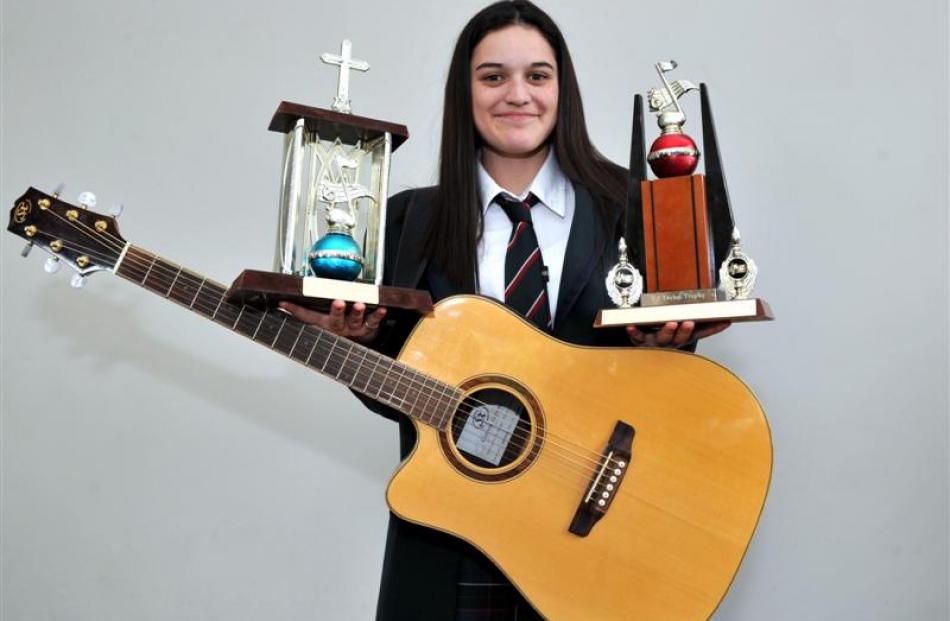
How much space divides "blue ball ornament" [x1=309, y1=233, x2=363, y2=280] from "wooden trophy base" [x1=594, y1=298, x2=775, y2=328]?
0.44 meters

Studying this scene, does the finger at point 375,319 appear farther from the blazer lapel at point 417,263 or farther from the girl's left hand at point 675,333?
the girl's left hand at point 675,333

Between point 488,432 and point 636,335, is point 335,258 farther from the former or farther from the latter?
point 636,335

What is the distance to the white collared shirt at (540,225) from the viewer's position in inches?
73.7

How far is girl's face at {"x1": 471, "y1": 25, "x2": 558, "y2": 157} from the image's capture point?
75.7 inches

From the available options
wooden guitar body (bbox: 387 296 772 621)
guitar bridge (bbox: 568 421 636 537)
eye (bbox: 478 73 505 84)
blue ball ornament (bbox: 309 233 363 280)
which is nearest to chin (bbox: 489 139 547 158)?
eye (bbox: 478 73 505 84)

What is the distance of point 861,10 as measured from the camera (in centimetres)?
279

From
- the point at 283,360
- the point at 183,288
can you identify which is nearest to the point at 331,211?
the point at 183,288

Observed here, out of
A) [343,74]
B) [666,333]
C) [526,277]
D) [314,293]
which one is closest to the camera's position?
[314,293]

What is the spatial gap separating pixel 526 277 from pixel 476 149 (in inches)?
13.7

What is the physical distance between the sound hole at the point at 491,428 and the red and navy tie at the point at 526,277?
19cm

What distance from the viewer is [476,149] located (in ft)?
6.63

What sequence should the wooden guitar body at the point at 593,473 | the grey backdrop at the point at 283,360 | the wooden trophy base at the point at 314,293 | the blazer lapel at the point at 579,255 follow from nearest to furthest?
the wooden trophy base at the point at 314,293 < the wooden guitar body at the point at 593,473 < the blazer lapel at the point at 579,255 < the grey backdrop at the point at 283,360

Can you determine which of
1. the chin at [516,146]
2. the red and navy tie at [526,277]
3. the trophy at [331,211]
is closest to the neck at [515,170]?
the chin at [516,146]

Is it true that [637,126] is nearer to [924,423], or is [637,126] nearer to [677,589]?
[677,589]
